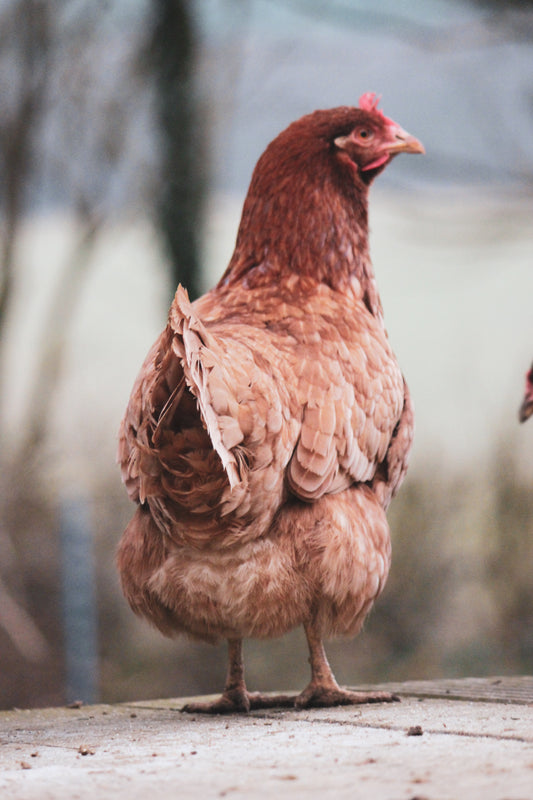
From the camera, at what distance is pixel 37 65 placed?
525 cm

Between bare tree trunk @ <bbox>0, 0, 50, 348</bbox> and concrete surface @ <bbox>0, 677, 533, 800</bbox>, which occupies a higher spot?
bare tree trunk @ <bbox>0, 0, 50, 348</bbox>

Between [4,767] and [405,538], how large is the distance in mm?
3798

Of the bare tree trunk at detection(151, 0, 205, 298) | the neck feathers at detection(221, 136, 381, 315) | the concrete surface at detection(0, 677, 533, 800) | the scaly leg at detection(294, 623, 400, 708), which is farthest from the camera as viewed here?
the bare tree trunk at detection(151, 0, 205, 298)

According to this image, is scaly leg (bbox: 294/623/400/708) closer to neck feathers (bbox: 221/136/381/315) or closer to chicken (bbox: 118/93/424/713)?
chicken (bbox: 118/93/424/713)

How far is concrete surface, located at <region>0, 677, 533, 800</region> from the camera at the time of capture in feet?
4.81

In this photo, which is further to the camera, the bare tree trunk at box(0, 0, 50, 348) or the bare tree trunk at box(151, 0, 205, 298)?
the bare tree trunk at box(0, 0, 50, 348)

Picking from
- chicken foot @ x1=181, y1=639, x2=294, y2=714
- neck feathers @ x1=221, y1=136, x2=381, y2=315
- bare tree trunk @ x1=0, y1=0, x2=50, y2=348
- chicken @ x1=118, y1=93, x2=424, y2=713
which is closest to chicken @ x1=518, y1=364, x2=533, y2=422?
chicken @ x1=118, y1=93, x2=424, y2=713

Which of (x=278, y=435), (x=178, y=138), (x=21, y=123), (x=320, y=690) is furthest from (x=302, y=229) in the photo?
(x=21, y=123)

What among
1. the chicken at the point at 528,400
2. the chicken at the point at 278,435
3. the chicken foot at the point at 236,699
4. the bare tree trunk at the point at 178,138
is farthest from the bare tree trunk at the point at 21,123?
the chicken at the point at 528,400

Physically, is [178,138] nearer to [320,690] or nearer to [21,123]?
[21,123]

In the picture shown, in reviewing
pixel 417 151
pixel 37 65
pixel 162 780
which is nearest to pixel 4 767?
pixel 162 780

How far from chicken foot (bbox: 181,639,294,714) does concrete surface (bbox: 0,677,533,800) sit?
8cm

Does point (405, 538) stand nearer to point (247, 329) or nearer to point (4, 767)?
point (247, 329)

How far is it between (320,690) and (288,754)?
91 cm
